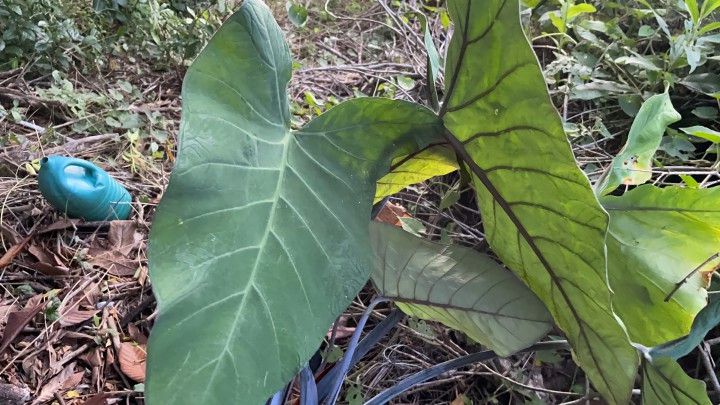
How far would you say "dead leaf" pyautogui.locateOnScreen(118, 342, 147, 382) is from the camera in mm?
1087

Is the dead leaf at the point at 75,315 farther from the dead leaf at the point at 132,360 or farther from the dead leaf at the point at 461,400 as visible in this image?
the dead leaf at the point at 461,400

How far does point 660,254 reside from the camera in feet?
2.41

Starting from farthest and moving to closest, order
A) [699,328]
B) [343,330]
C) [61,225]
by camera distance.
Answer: [61,225]
[343,330]
[699,328]

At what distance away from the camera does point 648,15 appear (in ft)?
5.81

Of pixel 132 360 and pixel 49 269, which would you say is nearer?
pixel 132 360

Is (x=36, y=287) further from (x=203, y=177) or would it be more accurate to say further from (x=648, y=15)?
(x=648, y=15)

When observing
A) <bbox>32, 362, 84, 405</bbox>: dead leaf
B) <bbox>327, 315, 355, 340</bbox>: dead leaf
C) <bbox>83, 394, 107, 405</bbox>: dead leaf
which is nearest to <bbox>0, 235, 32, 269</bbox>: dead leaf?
<bbox>32, 362, 84, 405</bbox>: dead leaf

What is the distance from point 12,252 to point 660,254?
1.29 metres

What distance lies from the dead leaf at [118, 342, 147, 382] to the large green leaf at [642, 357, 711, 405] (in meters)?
0.87

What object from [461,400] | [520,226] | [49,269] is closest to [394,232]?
[520,226]

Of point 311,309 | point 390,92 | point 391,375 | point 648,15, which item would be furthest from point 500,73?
point 648,15

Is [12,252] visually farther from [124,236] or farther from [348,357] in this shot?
[348,357]

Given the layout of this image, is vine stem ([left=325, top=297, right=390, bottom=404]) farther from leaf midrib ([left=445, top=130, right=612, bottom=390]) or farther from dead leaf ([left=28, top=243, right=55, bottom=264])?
dead leaf ([left=28, top=243, right=55, bottom=264])

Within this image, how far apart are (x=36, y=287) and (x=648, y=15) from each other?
6.09 ft
